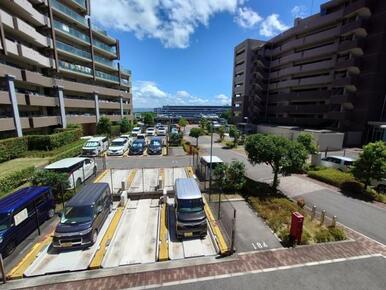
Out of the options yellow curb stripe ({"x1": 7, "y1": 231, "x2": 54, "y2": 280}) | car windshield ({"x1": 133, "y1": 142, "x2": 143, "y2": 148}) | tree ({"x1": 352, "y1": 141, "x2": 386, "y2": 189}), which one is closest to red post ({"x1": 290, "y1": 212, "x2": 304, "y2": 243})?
tree ({"x1": 352, "y1": 141, "x2": 386, "y2": 189})

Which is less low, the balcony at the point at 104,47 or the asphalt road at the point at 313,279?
the balcony at the point at 104,47

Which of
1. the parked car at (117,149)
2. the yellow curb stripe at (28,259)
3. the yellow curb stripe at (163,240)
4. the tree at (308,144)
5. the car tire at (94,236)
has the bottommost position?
the yellow curb stripe at (163,240)

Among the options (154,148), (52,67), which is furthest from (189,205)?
(52,67)

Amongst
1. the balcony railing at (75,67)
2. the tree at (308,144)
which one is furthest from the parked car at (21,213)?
the balcony railing at (75,67)

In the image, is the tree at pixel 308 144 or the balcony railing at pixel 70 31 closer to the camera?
the tree at pixel 308 144

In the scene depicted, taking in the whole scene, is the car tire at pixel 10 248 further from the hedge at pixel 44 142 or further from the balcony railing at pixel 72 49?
the balcony railing at pixel 72 49

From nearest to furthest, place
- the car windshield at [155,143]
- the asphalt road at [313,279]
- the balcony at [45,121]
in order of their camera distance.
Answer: the asphalt road at [313,279], the balcony at [45,121], the car windshield at [155,143]

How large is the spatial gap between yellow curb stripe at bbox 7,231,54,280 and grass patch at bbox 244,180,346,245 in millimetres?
11281

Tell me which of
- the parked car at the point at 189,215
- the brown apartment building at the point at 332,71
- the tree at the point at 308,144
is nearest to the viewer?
the parked car at the point at 189,215

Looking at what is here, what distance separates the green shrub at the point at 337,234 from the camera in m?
9.91

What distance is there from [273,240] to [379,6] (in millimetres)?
44064

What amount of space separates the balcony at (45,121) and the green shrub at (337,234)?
115ft

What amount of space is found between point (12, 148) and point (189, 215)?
24823 mm

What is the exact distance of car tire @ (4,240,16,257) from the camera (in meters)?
8.24
